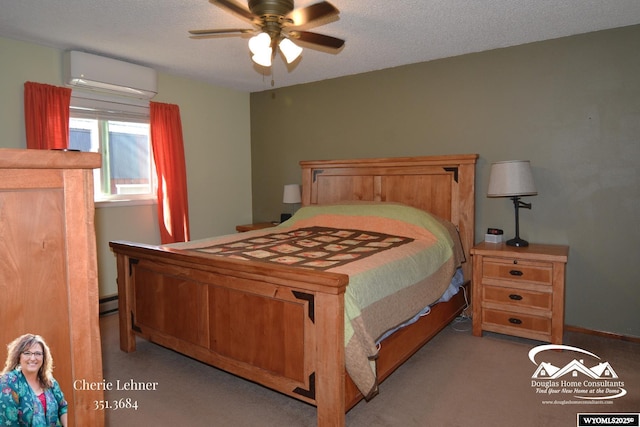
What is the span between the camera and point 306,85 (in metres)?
4.64

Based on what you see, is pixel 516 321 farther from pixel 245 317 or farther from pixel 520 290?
pixel 245 317

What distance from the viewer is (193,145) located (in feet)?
14.9

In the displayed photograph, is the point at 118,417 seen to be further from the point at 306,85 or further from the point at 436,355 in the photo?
the point at 306,85

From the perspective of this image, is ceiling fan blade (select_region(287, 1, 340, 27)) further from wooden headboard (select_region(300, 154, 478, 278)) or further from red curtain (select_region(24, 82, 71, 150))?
red curtain (select_region(24, 82, 71, 150))

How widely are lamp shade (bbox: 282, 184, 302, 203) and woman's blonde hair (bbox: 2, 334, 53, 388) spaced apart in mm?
3717

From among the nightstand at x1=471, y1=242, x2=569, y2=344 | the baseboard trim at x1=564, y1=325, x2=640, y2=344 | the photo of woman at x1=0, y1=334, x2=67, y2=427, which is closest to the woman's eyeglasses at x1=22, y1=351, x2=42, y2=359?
the photo of woman at x1=0, y1=334, x2=67, y2=427

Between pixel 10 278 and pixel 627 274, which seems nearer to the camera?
pixel 10 278

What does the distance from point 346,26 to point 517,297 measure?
236 centimetres

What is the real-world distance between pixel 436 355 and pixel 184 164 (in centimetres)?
314

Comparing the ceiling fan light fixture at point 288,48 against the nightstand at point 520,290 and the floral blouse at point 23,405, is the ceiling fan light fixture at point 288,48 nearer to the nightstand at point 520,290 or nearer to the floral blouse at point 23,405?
the nightstand at point 520,290

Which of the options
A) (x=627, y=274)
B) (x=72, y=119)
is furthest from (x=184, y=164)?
(x=627, y=274)

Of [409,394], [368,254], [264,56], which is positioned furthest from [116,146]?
[409,394]

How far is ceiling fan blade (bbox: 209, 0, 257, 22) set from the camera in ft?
6.64

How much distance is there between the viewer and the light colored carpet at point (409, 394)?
6.75 feet
